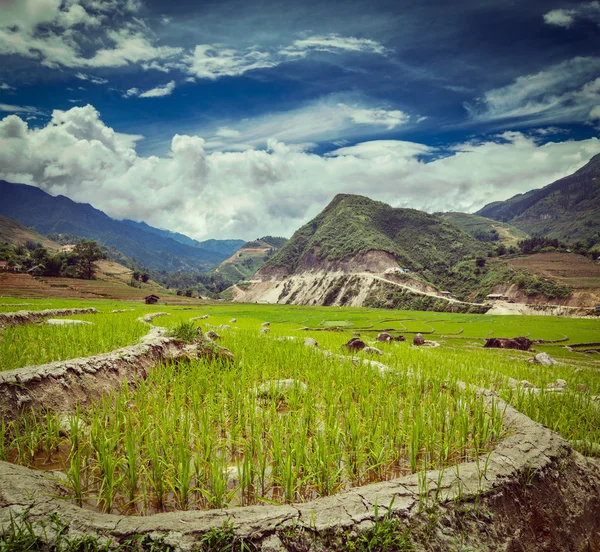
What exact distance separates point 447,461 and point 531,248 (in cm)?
15854

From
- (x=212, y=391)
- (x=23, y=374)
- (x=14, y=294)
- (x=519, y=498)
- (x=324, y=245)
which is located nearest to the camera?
(x=519, y=498)

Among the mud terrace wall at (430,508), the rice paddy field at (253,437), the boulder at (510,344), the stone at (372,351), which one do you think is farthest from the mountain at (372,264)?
the mud terrace wall at (430,508)

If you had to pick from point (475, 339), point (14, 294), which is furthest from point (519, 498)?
point (14, 294)

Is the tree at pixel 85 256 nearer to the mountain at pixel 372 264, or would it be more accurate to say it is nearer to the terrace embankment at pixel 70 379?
the mountain at pixel 372 264

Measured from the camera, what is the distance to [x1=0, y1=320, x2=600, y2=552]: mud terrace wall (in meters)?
2.39

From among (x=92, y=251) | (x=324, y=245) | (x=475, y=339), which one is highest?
A: (x=324, y=245)

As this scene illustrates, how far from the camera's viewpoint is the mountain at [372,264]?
4552 inches

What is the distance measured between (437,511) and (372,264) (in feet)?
458

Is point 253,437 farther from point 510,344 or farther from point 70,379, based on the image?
point 510,344

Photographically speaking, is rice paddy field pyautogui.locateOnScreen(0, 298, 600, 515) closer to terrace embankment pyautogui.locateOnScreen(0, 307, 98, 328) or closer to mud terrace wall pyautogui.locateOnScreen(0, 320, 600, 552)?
mud terrace wall pyautogui.locateOnScreen(0, 320, 600, 552)

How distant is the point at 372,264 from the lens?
13875 centimetres

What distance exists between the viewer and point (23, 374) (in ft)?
16.1

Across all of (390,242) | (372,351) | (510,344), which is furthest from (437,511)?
(390,242)

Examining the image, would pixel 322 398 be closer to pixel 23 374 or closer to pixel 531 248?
pixel 23 374
